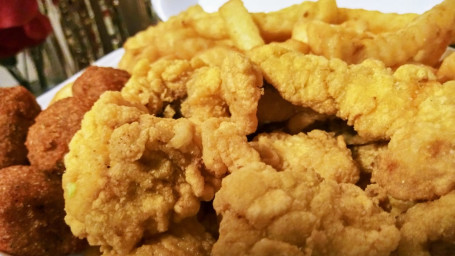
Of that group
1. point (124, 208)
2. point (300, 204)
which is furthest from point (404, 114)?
point (124, 208)

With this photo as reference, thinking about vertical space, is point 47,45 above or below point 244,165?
below

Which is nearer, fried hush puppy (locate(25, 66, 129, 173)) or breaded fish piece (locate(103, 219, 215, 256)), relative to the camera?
breaded fish piece (locate(103, 219, 215, 256))

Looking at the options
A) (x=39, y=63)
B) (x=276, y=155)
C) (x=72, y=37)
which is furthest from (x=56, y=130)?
(x=72, y=37)

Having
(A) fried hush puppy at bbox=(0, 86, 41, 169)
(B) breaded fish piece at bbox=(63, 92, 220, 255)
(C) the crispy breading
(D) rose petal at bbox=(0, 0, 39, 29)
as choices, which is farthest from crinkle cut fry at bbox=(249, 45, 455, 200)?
(D) rose petal at bbox=(0, 0, 39, 29)

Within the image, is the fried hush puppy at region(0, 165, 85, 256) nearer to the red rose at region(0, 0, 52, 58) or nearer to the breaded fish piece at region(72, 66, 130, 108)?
the breaded fish piece at region(72, 66, 130, 108)

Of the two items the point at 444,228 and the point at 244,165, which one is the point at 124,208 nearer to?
the point at 244,165

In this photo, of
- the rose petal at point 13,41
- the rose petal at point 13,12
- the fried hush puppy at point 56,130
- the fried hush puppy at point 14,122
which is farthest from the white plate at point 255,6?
the rose petal at point 13,41

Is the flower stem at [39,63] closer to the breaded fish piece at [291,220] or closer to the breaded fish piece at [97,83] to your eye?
the breaded fish piece at [97,83]
